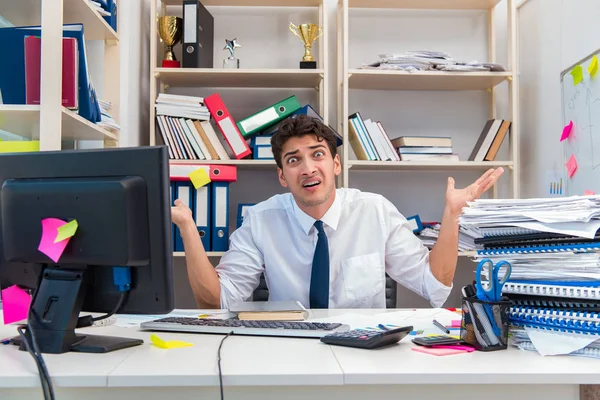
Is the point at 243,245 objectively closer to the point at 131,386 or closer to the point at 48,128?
the point at 48,128

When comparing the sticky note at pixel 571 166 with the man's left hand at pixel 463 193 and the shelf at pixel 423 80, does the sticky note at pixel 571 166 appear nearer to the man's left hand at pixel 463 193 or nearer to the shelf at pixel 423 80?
the shelf at pixel 423 80

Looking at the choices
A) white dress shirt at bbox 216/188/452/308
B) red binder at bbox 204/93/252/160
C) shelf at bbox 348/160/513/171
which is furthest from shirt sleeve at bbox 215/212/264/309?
shelf at bbox 348/160/513/171

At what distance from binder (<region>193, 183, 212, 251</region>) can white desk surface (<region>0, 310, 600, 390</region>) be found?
1.64 m

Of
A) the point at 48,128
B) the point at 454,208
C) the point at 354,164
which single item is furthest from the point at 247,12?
the point at 454,208

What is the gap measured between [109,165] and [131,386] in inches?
16.5

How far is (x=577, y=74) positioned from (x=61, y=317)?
2307mm

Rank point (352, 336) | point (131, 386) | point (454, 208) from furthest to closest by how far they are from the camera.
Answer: point (454, 208)
point (352, 336)
point (131, 386)

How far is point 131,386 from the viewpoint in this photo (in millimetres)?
955

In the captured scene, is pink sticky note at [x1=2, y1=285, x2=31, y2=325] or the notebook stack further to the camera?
pink sticky note at [x1=2, y1=285, x2=31, y2=325]

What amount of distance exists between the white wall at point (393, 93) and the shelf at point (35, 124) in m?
0.79

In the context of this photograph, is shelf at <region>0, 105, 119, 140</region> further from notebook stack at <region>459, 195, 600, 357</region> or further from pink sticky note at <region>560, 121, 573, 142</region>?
pink sticky note at <region>560, 121, 573, 142</region>

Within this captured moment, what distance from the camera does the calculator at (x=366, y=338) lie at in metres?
1.13

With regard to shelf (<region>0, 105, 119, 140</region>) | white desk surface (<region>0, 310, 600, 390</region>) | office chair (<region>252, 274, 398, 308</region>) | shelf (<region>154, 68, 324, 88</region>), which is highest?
shelf (<region>154, 68, 324, 88</region>)

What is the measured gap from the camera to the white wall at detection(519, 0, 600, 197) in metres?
2.58
